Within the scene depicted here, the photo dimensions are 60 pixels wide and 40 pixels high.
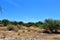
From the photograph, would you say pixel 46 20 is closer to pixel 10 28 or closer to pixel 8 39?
pixel 10 28

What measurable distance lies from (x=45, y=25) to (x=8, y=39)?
19309 millimetres

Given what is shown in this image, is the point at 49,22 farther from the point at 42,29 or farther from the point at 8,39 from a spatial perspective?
the point at 8,39

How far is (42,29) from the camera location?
148 ft

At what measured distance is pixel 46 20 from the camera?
45.0 metres

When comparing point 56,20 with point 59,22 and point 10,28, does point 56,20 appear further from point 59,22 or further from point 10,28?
point 10,28

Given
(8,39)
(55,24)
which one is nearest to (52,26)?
(55,24)

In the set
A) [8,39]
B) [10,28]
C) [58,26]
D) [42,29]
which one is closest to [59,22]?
[58,26]

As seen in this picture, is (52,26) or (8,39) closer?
(8,39)

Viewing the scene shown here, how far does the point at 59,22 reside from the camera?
43.2 meters

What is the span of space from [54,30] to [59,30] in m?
2.21

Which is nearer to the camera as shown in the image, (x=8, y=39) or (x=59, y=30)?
(x=8, y=39)

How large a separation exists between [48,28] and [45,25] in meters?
1.22

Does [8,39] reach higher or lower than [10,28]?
lower

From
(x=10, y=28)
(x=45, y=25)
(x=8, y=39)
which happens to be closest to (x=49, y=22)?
(x=45, y=25)
